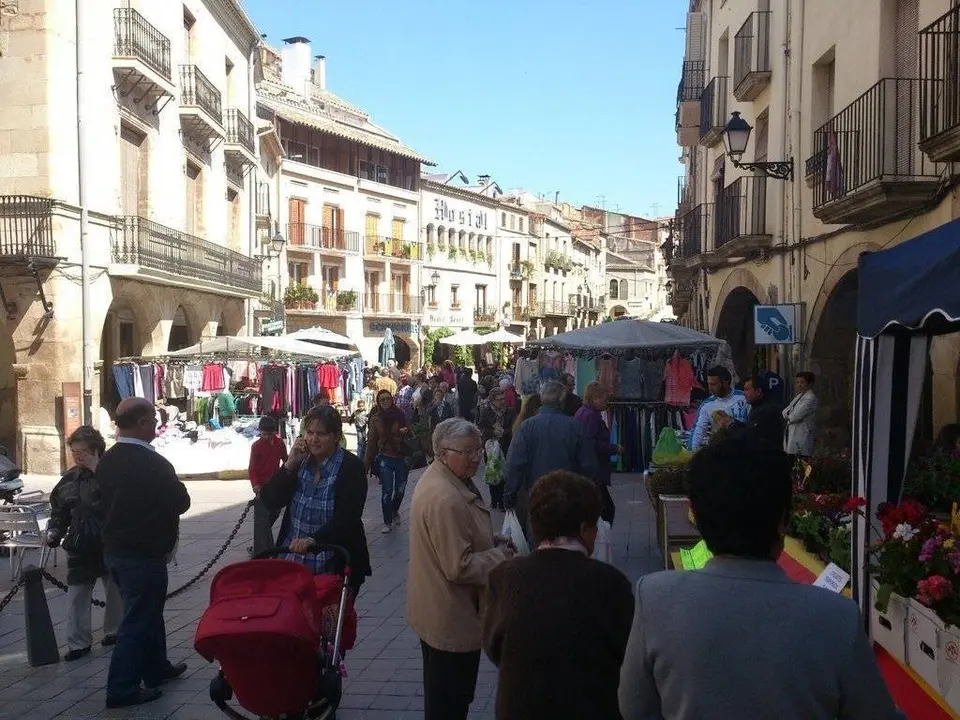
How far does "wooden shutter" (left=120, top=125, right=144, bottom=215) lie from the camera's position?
19.9 meters

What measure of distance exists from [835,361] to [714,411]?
233 inches

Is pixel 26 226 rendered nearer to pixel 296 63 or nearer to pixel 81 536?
pixel 81 536

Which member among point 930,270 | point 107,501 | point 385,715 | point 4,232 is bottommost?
point 385,715

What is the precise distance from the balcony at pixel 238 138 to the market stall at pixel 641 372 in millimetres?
13583

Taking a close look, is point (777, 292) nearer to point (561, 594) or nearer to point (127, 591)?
point (127, 591)

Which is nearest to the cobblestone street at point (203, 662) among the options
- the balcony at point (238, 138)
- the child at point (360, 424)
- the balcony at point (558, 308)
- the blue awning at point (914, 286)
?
the blue awning at point (914, 286)

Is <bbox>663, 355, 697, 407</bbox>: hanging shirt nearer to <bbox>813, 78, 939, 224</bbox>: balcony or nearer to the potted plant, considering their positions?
<bbox>813, 78, 939, 224</bbox>: balcony

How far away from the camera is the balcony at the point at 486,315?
2195 inches

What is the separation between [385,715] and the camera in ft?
18.1

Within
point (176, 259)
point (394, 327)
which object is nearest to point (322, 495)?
point (176, 259)

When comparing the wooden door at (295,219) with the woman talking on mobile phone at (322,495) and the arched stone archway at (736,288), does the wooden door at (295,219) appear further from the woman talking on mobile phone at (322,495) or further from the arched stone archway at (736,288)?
the woman talking on mobile phone at (322,495)

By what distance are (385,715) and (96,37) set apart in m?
16.4

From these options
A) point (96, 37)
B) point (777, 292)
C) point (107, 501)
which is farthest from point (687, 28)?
point (107, 501)

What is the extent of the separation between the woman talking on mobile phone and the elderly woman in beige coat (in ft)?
3.16
